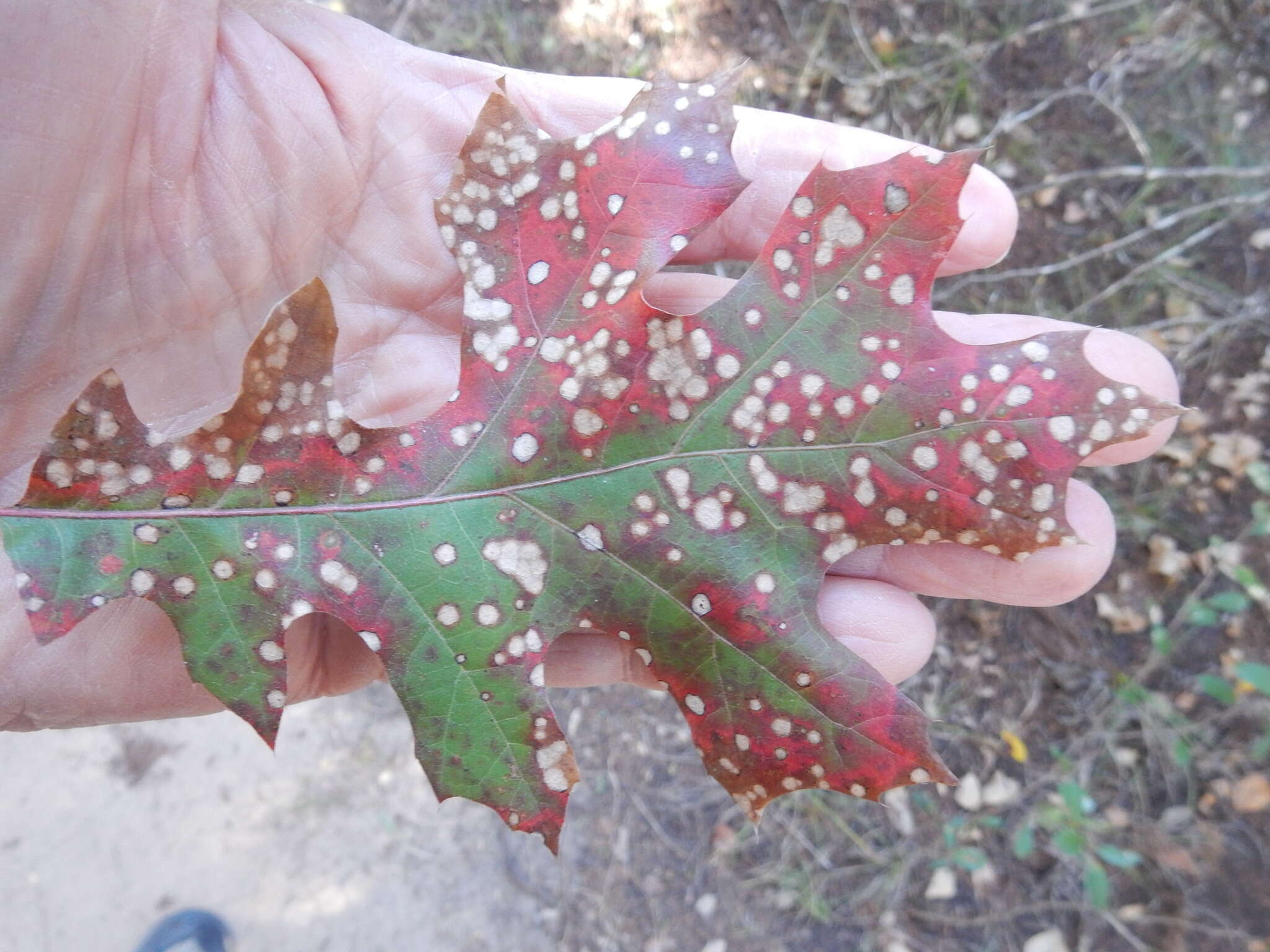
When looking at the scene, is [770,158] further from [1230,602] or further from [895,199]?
[1230,602]

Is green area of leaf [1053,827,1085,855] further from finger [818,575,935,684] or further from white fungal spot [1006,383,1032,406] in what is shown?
white fungal spot [1006,383,1032,406]

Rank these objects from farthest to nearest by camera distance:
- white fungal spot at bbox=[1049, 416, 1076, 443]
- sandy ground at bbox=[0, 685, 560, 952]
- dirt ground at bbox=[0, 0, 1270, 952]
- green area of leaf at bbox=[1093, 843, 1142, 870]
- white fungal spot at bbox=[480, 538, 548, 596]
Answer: sandy ground at bbox=[0, 685, 560, 952] < dirt ground at bbox=[0, 0, 1270, 952] < green area of leaf at bbox=[1093, 843, 1142, 870] < white fungal spot at bbox=[480, 538, 548, 596] < white fungal spot at bbox=[1049, 416, 1076, 443]

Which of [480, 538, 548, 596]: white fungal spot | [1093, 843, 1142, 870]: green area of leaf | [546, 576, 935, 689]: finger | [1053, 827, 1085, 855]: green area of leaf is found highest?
[480, 538, 548, 596]: white fungal spot

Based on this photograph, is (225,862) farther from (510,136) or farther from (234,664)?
(510,136)

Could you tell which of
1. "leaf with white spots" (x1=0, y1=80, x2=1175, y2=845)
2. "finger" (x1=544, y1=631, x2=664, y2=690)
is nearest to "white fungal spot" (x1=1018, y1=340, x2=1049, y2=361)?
"leaf with white spots" (x1=0, y1=80, x2=1175, y2=845)

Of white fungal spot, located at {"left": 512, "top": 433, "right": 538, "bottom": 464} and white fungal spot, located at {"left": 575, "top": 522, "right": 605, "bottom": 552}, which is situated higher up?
white fungal spot, located at {"left": 512, "top": 433, "right": 538, "bottom": 464}

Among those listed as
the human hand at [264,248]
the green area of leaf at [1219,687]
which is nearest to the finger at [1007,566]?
the human hand at [264,248]

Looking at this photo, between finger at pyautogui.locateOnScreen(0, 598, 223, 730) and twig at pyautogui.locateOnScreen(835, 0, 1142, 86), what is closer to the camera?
finger at pyautogui.locateOnScreen(0, 598, 223, 730)
